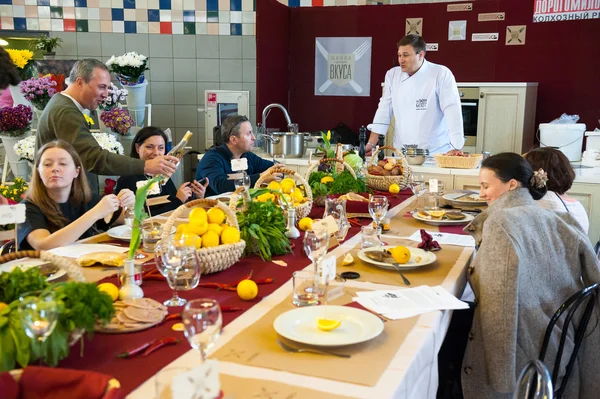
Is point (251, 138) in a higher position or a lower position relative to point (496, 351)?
higher

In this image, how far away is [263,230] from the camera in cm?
209

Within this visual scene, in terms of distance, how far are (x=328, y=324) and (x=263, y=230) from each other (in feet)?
2.45

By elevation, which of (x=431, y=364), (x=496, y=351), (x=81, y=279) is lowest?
(x=496, y=351)

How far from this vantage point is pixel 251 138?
12.5 feet

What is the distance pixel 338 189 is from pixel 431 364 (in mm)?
1803

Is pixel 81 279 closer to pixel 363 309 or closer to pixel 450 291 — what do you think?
pixel 363 309

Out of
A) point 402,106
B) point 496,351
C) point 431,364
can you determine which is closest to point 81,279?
point 431,364

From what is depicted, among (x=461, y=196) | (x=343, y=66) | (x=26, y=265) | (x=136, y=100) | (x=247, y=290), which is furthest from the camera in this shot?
(x=343, y=66)

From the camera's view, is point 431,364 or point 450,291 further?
point 450,291

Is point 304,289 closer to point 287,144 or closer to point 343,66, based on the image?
point 287,144

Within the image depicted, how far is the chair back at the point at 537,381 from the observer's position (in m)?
1.34

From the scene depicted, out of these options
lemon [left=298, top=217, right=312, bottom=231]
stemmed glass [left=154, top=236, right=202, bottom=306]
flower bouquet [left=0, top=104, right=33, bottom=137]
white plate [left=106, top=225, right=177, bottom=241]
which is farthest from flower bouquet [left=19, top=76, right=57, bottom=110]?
stemmed glass [left=154, top=236, right=202, bottom=306]

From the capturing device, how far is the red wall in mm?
6008

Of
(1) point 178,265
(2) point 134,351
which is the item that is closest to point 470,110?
(1) point 178,265
